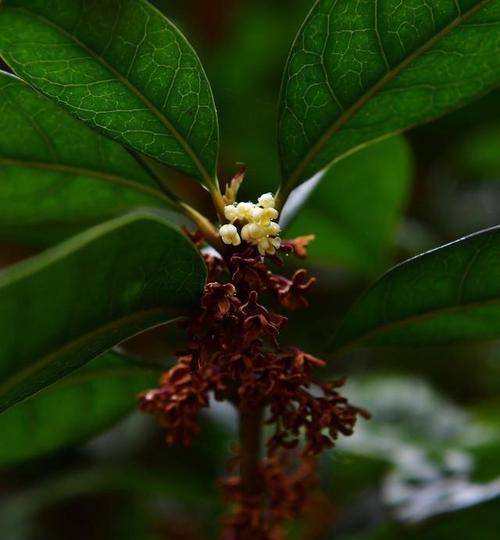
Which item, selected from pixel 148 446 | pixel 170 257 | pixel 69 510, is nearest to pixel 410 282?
pixel 170 257

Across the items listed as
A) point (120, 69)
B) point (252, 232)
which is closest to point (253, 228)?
point (252, 232)

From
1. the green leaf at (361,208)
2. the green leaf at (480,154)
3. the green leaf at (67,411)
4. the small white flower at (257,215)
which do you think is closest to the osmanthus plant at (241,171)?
the small white flower at (257,215)

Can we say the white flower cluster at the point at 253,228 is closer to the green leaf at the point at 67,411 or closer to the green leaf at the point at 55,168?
the green leaf at the point at 55,168

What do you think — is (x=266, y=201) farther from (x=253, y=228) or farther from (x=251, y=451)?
(x=251, y=451)

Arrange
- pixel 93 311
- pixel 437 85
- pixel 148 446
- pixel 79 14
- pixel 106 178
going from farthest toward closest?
pixel 148 446 < pixel 106 178 < pixel 437 85 < pixel 79 14 < pixel 93 311

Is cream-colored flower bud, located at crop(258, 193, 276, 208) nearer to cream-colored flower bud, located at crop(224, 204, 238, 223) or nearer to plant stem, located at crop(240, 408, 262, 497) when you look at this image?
cream-colored flower bud, located at crop(224, 204, 238, 223)

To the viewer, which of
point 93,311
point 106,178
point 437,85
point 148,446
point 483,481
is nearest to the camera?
point 93,311

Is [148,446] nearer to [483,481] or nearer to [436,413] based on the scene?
[436,413]
